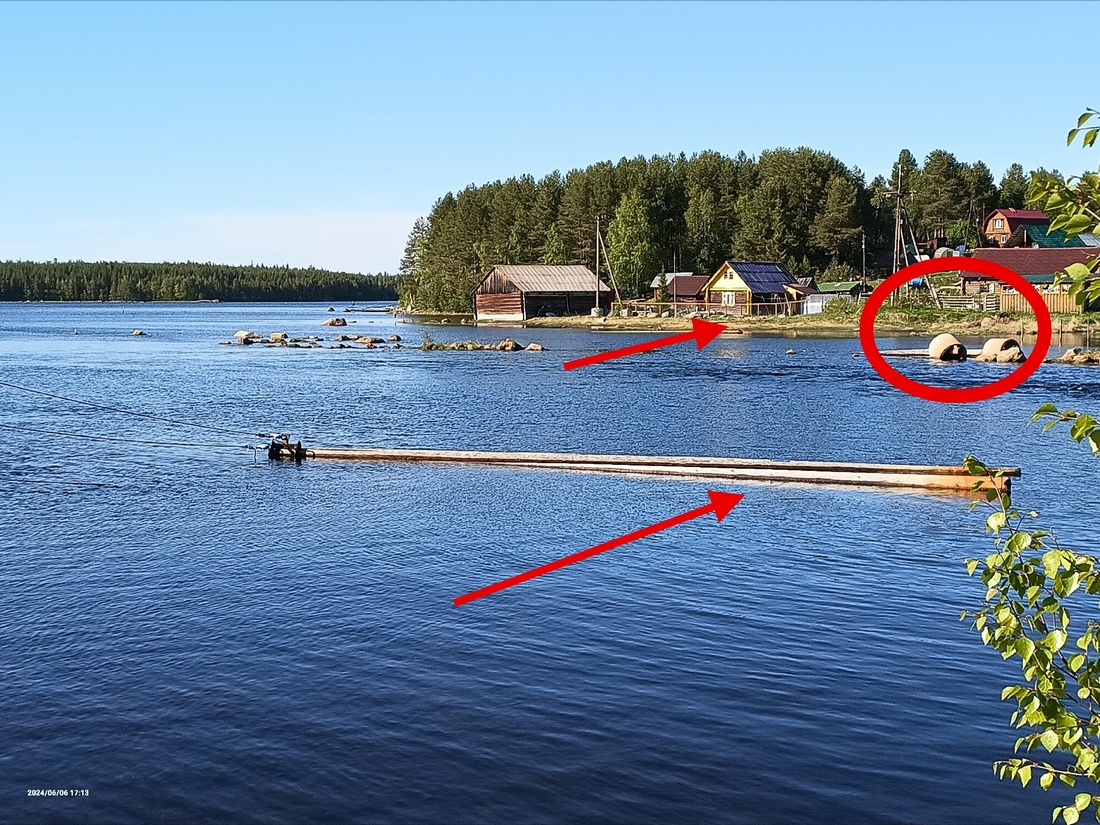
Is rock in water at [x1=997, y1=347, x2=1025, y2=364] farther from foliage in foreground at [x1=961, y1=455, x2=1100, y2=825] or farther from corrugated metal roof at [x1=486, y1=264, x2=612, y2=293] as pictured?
foliage in foreground at [x1=961, y1=455, x2=1100, y2=825]

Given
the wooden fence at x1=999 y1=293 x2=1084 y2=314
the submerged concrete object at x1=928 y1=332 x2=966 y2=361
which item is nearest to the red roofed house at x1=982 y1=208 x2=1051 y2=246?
the wooden fence at x1=999 y1=293 x2=1084 y2=314

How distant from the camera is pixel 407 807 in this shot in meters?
13.3

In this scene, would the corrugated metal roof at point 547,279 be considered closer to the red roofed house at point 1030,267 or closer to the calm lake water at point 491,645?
the red roofed house at point 1030,267

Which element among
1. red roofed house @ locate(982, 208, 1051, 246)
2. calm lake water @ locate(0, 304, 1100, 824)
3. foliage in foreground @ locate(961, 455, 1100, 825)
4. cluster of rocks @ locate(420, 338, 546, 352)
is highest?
red roofed house @ locate(982, 208, 1051, 246)

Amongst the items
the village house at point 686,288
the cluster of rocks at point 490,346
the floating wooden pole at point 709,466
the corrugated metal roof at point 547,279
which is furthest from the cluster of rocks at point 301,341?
the floating wooden pole at point 709,466

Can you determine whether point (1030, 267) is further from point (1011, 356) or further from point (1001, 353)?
point (1011, 356)

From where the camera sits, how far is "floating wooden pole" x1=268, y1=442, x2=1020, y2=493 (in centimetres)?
3153

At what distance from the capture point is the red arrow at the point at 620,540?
22.4 meters

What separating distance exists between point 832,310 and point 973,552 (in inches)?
4221

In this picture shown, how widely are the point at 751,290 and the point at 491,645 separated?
11972cm

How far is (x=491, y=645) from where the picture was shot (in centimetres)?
1908

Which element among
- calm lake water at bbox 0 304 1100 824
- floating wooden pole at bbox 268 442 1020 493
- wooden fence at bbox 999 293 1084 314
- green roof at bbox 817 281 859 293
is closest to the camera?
calm lake water at bbox 0 304 1100 824

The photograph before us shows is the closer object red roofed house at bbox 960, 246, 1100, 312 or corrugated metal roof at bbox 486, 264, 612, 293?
red roofed house at bbox 960, 246, 1100, 312

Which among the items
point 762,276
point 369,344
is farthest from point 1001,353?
point 369,344
